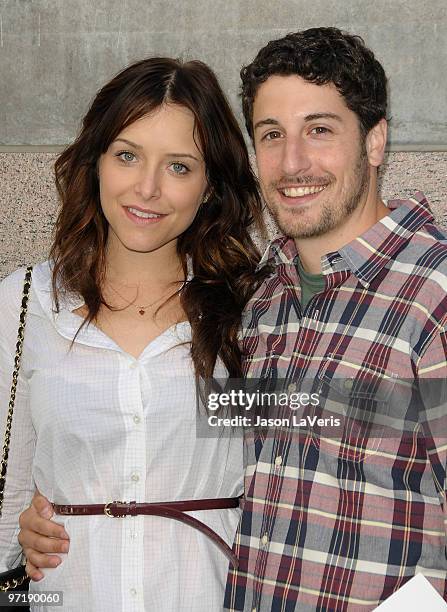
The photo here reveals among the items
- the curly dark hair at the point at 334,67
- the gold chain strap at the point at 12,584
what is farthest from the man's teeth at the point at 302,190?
the gold chain strap at the point at 12,584

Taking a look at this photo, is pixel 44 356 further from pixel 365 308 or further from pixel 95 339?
pixel 365 308

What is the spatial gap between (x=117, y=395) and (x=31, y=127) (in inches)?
52.7

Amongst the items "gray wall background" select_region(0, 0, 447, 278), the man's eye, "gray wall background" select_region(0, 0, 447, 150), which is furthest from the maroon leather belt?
"gray wall background" select_region(0, 0, 447, 150)

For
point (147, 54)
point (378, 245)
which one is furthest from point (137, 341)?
point (147, 54)

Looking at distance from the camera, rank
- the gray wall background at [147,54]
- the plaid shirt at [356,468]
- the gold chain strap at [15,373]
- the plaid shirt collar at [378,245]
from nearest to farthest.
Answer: the plaid shirt at [356,468] < the plaid shirt collar at [378,245] < the gold chain strap at [15,373] < the gray wall background at [147,54]

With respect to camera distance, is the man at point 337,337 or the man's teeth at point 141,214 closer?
the man at point 337,337

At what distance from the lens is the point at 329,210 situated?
7.34 feet

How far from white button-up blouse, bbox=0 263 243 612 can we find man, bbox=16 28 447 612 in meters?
0.13

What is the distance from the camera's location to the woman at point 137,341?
2.32m

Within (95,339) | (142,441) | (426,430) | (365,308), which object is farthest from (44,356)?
(426,430)

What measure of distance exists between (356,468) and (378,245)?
0.55 metres

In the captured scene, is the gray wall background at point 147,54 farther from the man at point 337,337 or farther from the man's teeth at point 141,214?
the man's teeth at point 141,214

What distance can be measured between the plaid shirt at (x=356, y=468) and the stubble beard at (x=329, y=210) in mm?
99

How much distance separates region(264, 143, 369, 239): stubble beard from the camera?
88.3 inches
